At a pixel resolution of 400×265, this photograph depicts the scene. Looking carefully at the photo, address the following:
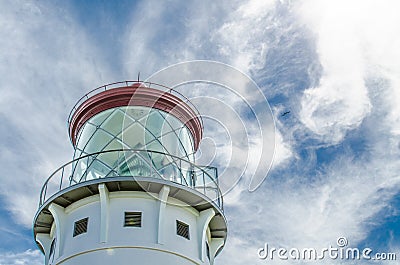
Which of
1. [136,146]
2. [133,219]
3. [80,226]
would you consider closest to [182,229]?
[133,219]

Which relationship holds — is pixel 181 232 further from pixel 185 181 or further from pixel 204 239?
pixel 185 181

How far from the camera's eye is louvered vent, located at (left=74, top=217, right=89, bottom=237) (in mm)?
11782

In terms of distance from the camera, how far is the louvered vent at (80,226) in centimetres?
1178

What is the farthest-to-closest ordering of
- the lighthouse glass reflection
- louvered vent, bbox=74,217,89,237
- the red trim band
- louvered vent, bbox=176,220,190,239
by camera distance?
the red trim band, the lighthouse glass reflection, louvered vent, bbox=176,220,190,239, louvered vent, bbox=74,217,89,237

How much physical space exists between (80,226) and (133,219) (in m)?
1.35

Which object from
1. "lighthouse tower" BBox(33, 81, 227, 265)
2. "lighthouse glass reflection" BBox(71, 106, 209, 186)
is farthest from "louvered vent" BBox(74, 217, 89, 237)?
"lighthouse glass reflection" BBox(71, 106, 209, 186)

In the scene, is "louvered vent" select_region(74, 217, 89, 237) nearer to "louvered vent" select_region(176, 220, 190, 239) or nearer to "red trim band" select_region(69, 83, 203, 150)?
"louvered vent" select_region(176, 220, 190, 239)

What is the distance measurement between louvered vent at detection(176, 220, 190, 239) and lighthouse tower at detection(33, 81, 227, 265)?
27 millimetres

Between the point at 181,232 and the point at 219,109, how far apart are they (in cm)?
372

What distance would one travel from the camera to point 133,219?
11734mm

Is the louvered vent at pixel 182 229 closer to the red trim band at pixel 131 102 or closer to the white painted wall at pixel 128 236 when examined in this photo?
the white painted wall at pixel 128 236

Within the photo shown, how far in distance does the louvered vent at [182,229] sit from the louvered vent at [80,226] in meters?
2.23

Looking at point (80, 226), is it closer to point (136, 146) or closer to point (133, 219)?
point (133, 219)

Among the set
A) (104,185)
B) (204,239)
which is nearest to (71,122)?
(104,185)
